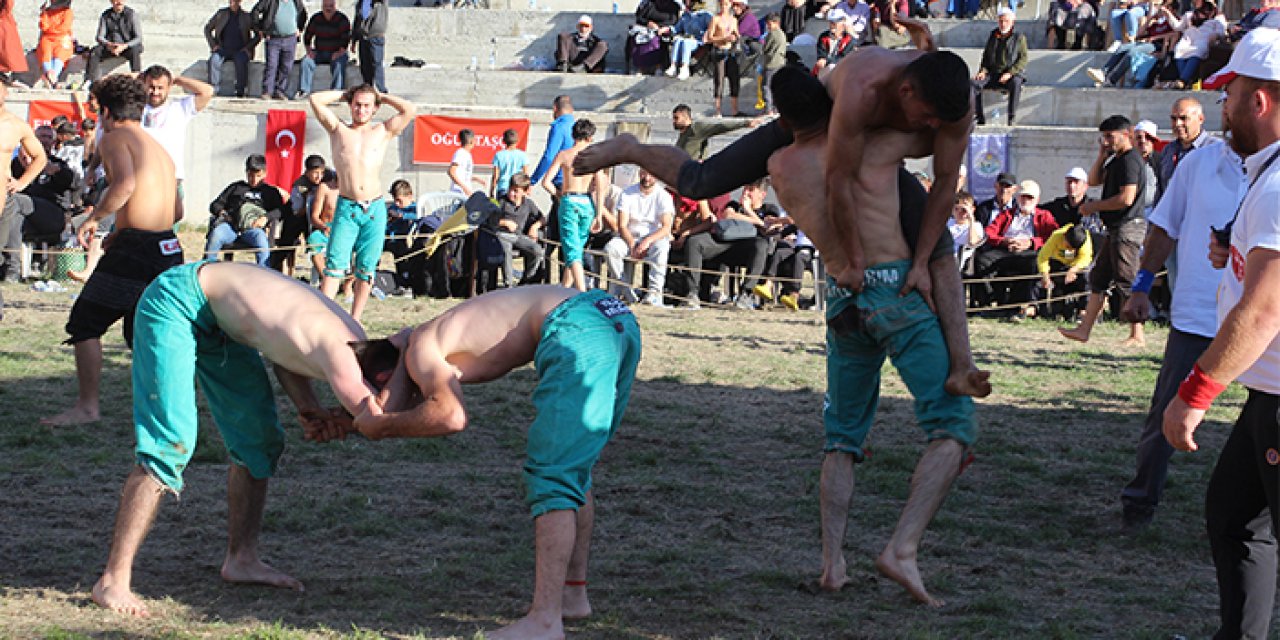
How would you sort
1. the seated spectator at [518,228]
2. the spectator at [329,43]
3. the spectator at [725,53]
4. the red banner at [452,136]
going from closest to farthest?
the seated spectator at [518,228] < the spectator at [725,53] < the red banner at [452,136] < the spectator at [329,43]

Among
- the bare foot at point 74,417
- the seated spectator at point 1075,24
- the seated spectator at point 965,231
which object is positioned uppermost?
the seated spectator at point 1075,24

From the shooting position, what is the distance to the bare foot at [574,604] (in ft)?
15.4

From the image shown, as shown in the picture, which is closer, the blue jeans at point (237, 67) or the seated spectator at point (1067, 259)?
the seated spectator at point (1067, 259)

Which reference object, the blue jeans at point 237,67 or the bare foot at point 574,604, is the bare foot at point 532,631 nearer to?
the bare foot at point 574,604

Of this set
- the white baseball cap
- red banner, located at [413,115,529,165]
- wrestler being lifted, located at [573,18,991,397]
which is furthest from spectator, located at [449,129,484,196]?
the white baseball cap

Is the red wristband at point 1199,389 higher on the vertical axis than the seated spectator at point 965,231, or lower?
higher

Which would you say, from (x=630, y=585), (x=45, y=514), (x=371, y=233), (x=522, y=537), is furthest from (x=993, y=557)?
(x=371, y=233)

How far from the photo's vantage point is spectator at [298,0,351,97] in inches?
794

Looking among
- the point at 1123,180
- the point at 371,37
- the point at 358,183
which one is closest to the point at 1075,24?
the point at 1123,180

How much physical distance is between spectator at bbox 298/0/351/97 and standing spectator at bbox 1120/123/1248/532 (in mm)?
15774

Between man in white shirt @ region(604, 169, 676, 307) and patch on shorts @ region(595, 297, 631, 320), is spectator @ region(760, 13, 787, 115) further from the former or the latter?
patch on shorts @ region(595, 297, 631, 320)

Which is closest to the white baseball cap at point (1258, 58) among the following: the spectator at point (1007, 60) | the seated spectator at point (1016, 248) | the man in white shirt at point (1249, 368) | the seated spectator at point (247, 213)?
the man in white shirt at point (1249, 368)

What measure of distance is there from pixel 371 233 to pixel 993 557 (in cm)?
666

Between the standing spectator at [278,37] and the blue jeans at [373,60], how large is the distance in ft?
3.48
